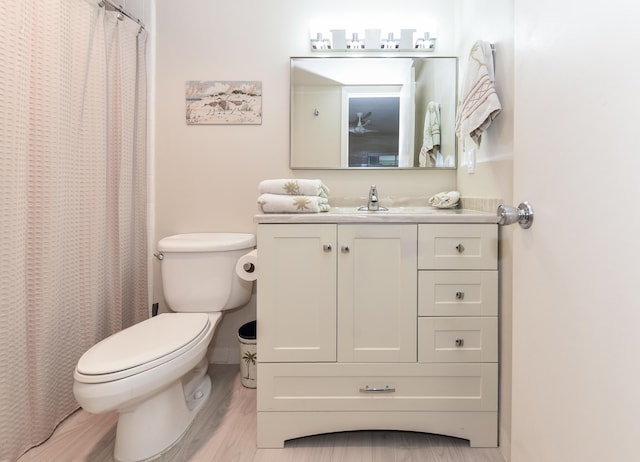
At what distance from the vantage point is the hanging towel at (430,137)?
→ 1854 millimetres

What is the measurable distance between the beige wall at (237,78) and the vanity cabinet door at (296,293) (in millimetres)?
668

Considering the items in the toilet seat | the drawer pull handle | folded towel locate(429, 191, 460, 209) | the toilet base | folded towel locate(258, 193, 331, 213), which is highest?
folded towel locate(429, 191, 460, 209)

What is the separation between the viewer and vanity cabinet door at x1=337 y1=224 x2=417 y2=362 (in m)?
1.30

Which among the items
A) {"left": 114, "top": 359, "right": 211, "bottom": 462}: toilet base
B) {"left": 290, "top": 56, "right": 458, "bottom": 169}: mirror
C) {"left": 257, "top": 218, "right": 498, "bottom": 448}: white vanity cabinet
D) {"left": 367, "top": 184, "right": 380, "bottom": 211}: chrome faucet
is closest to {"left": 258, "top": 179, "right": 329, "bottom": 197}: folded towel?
{"left": 257, "top": 218, "right": 498, "bottom": 448}: white vanity cabinet

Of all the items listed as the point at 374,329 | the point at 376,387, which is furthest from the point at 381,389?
the point at 374,329

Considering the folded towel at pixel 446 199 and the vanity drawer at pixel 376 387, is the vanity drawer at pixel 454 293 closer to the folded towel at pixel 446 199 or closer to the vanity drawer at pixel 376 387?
the vanity drawer at pixel 376 387

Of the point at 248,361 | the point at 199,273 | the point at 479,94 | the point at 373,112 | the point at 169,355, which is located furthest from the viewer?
the point at 373,112

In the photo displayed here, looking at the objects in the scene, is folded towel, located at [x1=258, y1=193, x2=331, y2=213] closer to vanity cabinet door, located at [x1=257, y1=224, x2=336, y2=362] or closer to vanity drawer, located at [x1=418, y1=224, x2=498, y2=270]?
vanity cabinet door, located at [x1=257, y1=224, x2=336, y2=362]

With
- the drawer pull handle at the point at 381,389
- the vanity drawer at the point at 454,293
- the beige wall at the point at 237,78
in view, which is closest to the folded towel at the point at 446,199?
the beige wall at the point at 237,78

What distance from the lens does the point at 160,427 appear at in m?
1.30

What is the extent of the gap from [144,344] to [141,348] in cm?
3

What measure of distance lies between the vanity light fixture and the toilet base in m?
1.86

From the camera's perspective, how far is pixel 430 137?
1.87m

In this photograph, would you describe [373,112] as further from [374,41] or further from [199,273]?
[199,273]
